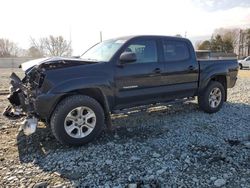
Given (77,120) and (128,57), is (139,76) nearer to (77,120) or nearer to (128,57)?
(128,57)

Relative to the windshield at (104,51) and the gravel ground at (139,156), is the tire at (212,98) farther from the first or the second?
the windshield at (104,51)

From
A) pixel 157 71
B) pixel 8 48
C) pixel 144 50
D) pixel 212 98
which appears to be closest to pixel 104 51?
pixel 144 50

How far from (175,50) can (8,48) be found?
6253 centimetres

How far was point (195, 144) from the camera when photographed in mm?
4914

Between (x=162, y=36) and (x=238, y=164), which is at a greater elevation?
(x=162, y=36)

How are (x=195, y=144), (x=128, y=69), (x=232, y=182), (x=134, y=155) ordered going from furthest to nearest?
(x=128, y=69) → (x=195, y=144) → (x=134, y=155) → (x=232, y=182)

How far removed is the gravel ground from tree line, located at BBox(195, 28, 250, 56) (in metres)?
54.1

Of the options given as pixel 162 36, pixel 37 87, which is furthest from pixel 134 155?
pixel 162 36

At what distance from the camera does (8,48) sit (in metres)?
62.2

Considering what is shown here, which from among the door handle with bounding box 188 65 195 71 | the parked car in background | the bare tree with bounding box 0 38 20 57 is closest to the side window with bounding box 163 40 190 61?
the door handle with bounding box 188 65 195 71

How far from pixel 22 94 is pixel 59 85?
991 millimetres

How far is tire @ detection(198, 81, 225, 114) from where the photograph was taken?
23.0ft

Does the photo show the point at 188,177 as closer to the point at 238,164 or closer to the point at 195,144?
the point at 238,164

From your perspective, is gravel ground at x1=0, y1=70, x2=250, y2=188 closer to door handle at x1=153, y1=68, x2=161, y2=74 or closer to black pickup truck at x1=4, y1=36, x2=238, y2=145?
black pickup truck at x1=4, y1=36, x2=238, y2=145
